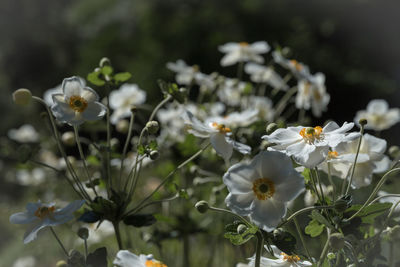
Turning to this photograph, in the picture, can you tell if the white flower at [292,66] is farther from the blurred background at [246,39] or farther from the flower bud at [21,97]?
the blurred background at [246,39]

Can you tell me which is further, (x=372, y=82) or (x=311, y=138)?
(x=372, y=82)

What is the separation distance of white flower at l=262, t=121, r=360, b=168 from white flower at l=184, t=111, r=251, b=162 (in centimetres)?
10

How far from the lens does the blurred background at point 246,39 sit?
14.2 ft

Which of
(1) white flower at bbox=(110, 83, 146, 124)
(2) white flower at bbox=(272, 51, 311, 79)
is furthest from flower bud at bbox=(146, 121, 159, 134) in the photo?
(2) white flower at bbox=(272, 51, 311, 79)

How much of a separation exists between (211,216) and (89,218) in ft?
2.34

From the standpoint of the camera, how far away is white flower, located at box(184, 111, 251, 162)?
708 mm

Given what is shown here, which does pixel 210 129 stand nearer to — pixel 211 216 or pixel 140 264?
pixel 140 264

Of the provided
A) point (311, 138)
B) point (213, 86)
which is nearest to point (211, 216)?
point (213, 86)

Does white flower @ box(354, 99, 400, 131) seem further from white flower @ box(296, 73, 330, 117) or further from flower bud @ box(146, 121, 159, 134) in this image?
flower bud @ box(146, 121, 159, 134)

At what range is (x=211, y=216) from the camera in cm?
139

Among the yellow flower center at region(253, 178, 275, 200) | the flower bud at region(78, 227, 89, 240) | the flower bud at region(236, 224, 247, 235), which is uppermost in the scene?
the yellow flower center at region(253, 178, 275, 200)

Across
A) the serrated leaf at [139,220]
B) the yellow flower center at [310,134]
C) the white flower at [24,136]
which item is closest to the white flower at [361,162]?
the yellow flower center at [310,134]

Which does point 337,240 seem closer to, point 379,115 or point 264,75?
point 379,115

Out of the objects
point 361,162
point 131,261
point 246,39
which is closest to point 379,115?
point 361,162
